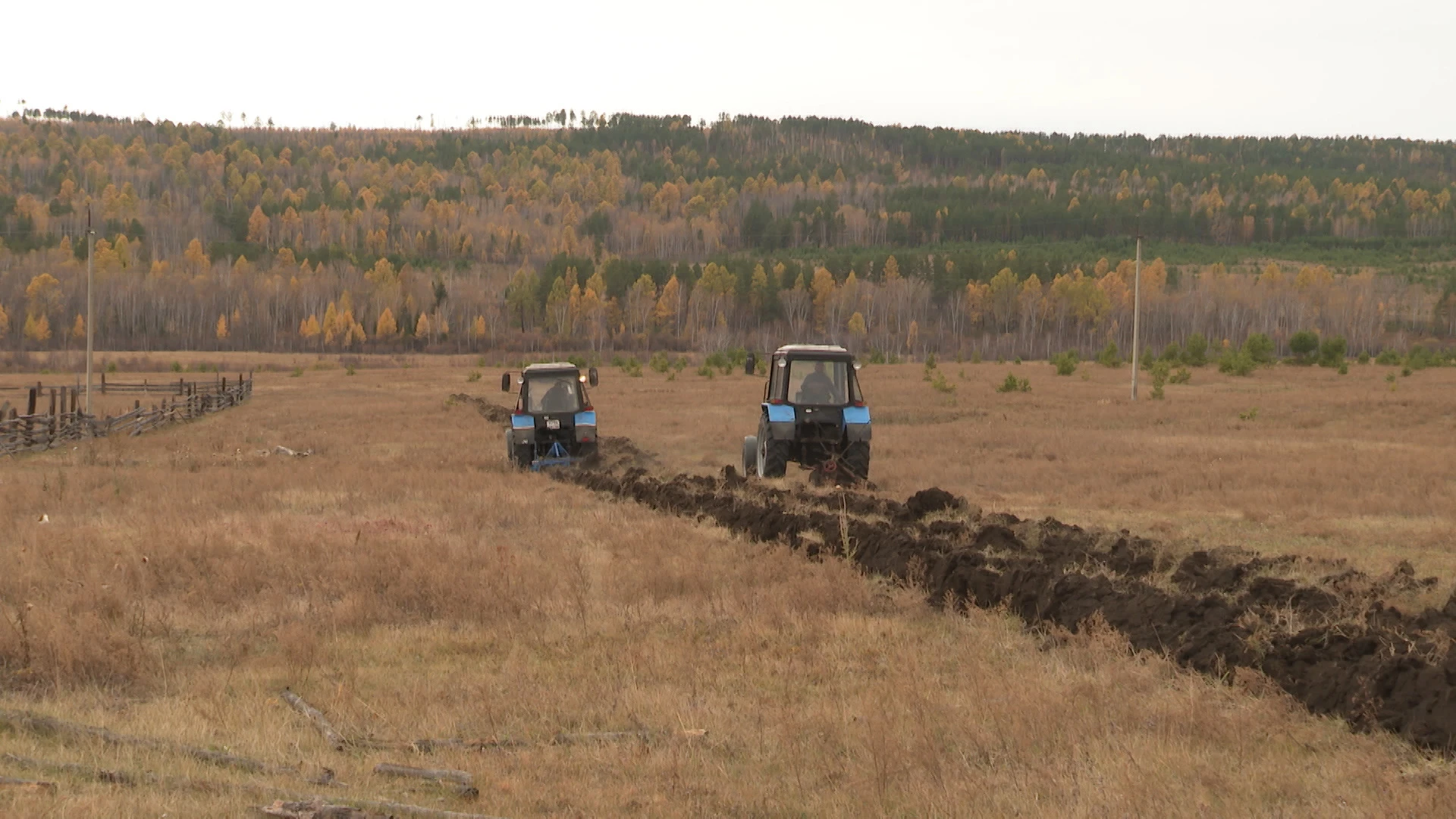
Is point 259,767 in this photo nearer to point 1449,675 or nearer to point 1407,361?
point 1449,675

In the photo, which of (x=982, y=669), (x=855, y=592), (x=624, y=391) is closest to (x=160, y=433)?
(x=624, y=391)

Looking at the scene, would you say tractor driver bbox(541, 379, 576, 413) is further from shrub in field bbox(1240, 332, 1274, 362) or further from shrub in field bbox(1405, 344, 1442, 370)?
shrub in field bbox(1405, 344, 1442, 370)

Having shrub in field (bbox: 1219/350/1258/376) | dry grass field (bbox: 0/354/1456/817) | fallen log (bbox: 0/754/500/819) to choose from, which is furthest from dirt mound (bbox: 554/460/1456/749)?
shrub in field (bbox: 1219/350/1258/376)

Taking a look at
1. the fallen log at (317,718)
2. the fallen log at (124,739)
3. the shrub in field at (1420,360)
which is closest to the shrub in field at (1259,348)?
the shrub in field at (1420,360)

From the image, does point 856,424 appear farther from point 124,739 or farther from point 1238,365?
point 1238,365

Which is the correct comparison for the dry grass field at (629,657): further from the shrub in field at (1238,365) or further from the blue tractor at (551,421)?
the shrub in field at (1238,365)

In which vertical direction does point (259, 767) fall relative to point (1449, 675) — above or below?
below

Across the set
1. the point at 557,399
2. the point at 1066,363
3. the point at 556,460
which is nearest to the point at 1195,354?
the point at 1066,363

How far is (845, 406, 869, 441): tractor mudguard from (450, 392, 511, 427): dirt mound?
16.1 metres

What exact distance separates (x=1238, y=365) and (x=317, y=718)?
5481 centimetres

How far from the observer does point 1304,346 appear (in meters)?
65.1

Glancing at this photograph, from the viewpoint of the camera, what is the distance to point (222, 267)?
13975 centimetres

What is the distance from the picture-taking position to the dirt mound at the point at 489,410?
3838 cm

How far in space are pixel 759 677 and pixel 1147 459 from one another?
634 inches
